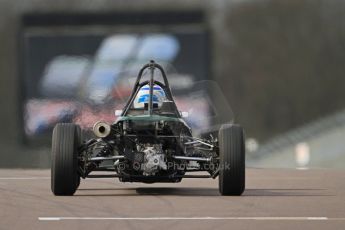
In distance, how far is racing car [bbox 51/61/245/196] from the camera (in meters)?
17.6

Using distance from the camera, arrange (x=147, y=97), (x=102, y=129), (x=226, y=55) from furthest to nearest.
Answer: (x=226, y=55) → (x=147, y=97) → (x=102, y=129)

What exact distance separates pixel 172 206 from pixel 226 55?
35.0m

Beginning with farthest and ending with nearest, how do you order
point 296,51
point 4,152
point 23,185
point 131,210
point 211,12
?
point 296,51, point 211,12, point 4,152, point 23,185, point 131,210

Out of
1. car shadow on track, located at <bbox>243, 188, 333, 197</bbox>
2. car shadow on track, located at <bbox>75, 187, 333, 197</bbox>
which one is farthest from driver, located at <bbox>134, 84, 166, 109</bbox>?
car shadow on track, located at <bbox>243, 188, 333, 197</bbox>

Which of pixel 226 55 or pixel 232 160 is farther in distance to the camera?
pixel 226 55

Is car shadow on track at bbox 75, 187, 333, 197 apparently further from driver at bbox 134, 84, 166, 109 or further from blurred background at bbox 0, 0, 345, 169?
blurred background at bbox 0, 0, 345, 169

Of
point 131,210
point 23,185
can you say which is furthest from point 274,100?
point 131,210

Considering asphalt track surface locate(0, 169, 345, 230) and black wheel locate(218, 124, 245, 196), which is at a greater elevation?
black wheel locate(218, 124, 245, 196)

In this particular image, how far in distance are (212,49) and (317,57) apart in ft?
13.8

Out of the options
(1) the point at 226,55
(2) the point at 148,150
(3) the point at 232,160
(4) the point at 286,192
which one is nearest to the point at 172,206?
(3) the point at 232,160

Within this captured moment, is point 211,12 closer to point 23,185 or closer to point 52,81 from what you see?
point 52,81

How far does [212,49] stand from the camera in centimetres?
5066

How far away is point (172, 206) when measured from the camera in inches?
630

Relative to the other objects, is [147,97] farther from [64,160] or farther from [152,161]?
[64,160]
